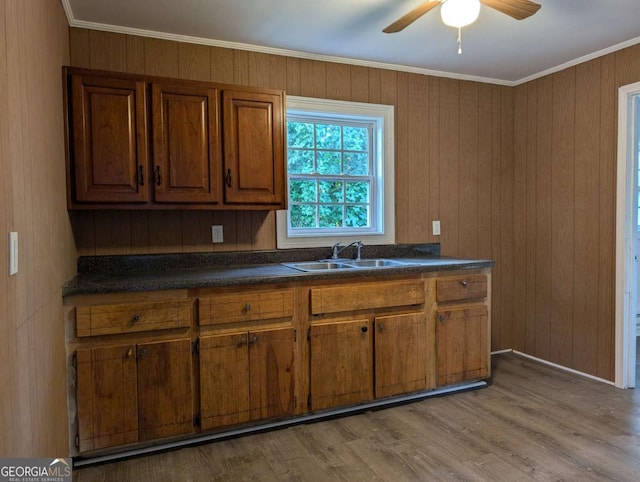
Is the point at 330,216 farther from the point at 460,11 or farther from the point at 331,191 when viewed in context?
the point at 460,11

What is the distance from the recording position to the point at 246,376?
2.46 meters

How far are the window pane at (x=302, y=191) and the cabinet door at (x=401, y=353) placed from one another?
1.08 meters

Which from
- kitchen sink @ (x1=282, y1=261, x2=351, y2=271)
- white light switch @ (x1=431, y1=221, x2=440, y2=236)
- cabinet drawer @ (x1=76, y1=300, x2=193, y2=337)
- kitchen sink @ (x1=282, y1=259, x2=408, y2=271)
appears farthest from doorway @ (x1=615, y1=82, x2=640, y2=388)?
cabinet drawer @ (x1=76, y1=300, x2=193, y2=337)

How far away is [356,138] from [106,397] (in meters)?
2.42

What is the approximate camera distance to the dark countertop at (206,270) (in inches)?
89.4

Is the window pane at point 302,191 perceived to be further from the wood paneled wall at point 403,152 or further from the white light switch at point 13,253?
the white light switch at point 13,253

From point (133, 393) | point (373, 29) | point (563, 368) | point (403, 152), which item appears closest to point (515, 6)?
point (373, 29)

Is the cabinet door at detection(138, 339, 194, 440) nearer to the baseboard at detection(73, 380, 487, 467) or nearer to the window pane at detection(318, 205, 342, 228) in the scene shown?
the baseboard at detection(73, 380, 487, 467)

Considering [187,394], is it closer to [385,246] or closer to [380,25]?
[385,246]

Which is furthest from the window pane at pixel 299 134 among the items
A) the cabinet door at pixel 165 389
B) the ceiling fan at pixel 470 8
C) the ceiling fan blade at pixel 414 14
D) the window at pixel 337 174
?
the cabinet door at pixel 165 389

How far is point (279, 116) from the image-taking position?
2816 mm

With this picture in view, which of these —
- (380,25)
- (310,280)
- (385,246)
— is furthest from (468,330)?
(380,25)

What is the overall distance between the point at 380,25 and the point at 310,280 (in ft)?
5.23

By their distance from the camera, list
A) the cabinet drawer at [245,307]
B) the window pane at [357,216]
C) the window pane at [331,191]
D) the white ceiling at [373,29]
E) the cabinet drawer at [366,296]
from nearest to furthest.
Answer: the cabinet drawer at [245,307] < the white ceiling at [373,29] < the cabinet drawer at [366,296] < the window pane at [331,191] < the window pane at [357,216]
